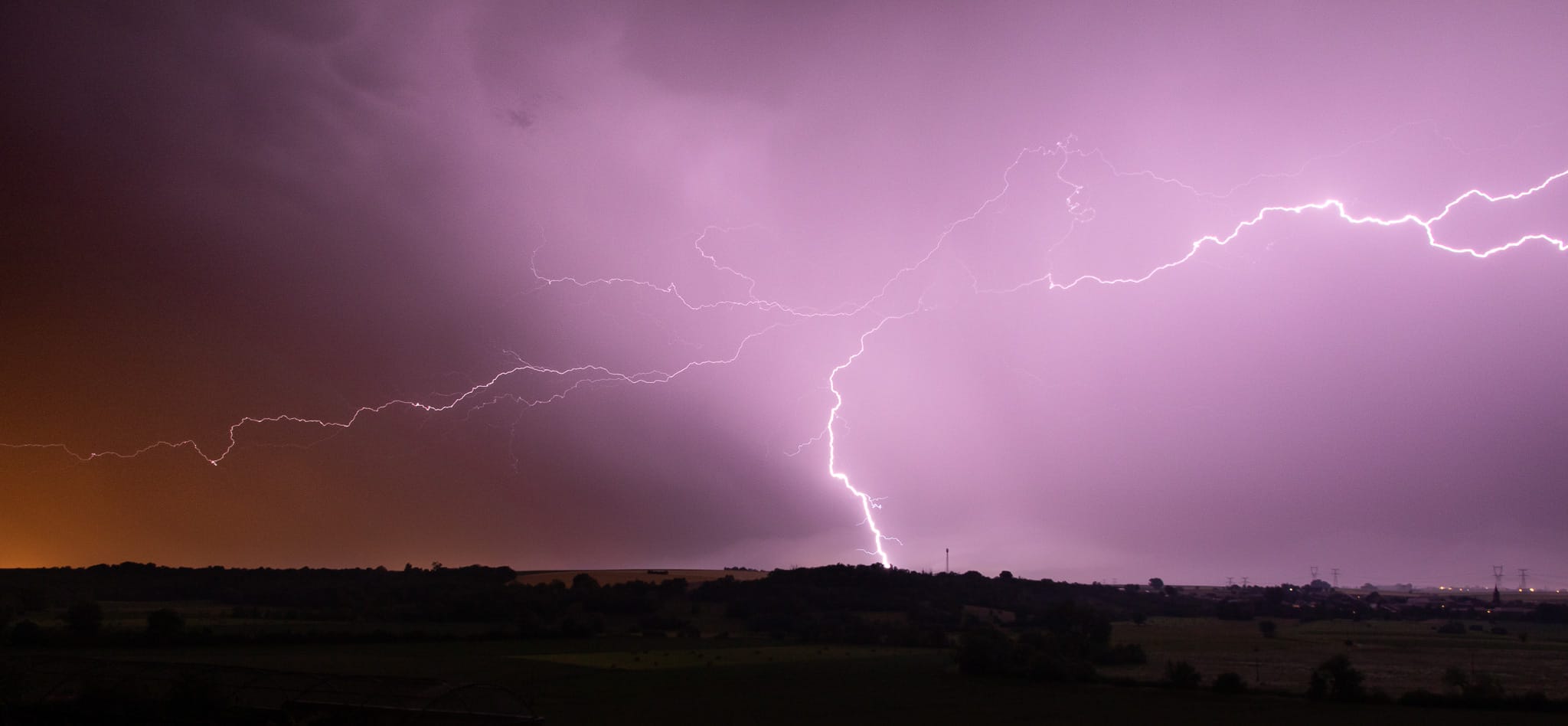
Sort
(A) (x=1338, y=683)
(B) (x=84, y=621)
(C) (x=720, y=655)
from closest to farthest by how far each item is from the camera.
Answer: (A) (x=1338, y=683) → (B) (x=84, y=621) → (C) (x=720, y=655)

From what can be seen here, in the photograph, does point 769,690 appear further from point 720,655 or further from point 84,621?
point 84,621

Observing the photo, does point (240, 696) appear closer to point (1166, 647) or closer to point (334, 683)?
point (334, 683)

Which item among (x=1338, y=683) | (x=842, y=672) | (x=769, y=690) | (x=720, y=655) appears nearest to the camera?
(x=1338, y=683)

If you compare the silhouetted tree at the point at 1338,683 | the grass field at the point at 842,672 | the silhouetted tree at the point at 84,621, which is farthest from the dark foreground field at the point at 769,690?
the silhouetted tree at the point at 84,621

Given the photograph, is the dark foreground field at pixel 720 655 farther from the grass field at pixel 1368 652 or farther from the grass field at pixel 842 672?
the grass field at pixel 1368 652

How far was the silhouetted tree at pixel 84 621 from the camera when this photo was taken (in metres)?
40.3

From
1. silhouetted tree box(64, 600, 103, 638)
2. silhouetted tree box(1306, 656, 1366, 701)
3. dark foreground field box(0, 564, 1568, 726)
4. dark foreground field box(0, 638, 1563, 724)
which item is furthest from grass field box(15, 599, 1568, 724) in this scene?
silhouetted tree box(64, 600, 103, 638)

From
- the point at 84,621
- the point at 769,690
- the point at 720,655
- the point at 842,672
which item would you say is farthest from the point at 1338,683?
the point at 84,621

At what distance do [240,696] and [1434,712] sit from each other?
32329 mm

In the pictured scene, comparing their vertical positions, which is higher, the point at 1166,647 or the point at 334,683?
the point at 334,683

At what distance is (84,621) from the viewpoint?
41094mm

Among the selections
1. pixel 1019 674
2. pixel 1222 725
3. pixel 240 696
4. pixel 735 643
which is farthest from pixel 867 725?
pixel 735 643

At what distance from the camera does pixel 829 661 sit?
1731 inches

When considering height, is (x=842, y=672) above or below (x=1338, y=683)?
below
